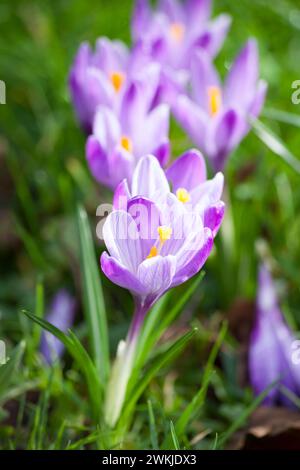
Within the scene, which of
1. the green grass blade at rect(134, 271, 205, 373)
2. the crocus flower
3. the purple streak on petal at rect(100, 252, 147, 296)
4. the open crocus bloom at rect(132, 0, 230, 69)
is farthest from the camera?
the open crocus bloom at rect(132, 0, 230, 69)

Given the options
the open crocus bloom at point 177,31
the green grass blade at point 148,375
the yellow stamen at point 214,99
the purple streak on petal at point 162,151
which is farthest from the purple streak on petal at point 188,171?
the open crocus bloom at point 177,31

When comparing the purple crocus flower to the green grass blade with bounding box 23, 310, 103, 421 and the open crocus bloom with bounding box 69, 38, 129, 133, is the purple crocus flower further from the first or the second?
the open crocus bloom with bounding box 69, 38, 129, 133

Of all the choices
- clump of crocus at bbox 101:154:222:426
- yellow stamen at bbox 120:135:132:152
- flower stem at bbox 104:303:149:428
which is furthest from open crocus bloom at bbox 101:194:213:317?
yellow stamen at bbox 120:135:132:152

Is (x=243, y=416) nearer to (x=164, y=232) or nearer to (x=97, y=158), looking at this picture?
(x=164, y=232)

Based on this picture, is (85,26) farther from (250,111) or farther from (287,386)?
(287,386)

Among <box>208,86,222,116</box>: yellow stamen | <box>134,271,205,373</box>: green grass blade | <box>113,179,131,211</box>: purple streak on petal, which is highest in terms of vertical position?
<box>208,86,222,116</box>: yellow stamen

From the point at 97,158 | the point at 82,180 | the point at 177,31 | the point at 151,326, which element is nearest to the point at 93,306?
the point at 151,326

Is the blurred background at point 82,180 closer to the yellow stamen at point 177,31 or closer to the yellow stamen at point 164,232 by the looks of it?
the yellow stamen at point 177,31
